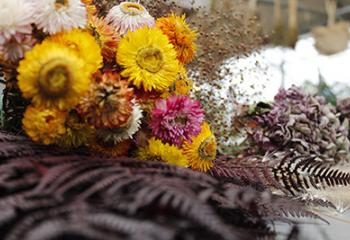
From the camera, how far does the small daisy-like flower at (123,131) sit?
418 mm

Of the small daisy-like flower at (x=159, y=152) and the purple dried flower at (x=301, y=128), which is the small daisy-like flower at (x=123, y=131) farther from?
the purple dried flower at (x=301, y=128)

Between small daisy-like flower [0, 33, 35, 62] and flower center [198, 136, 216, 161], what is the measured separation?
0.61ft

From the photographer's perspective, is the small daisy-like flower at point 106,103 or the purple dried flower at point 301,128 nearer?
the small daisy-like flower at point 106,103

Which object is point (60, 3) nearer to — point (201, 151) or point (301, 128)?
point (201, 151)

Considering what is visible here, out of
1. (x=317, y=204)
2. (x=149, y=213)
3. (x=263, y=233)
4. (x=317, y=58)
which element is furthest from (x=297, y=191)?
(x=317, y=58)

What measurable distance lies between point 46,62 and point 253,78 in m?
0.55

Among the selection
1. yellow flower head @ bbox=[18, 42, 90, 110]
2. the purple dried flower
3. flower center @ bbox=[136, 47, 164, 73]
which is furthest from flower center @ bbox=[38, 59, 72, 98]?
the purple dried flower

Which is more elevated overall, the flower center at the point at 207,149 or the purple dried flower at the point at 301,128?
the purple dried flower at the point at 301,128

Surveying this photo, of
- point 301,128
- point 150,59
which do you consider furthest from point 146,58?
point 301,128

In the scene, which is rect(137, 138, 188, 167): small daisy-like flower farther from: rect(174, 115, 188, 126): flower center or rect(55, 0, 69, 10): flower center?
rect(55, 0, 69, 10): flower center

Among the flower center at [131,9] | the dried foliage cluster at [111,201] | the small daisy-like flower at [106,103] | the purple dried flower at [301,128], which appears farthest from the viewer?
the purple dried flower at [301,128]

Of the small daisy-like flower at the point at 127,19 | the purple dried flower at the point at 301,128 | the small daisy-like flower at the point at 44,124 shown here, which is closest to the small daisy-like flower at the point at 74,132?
the small daisy-like flower at the point at 44,124

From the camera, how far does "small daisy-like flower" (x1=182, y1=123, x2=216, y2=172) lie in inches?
18.7

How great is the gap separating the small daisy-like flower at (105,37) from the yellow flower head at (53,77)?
0.07 metres
